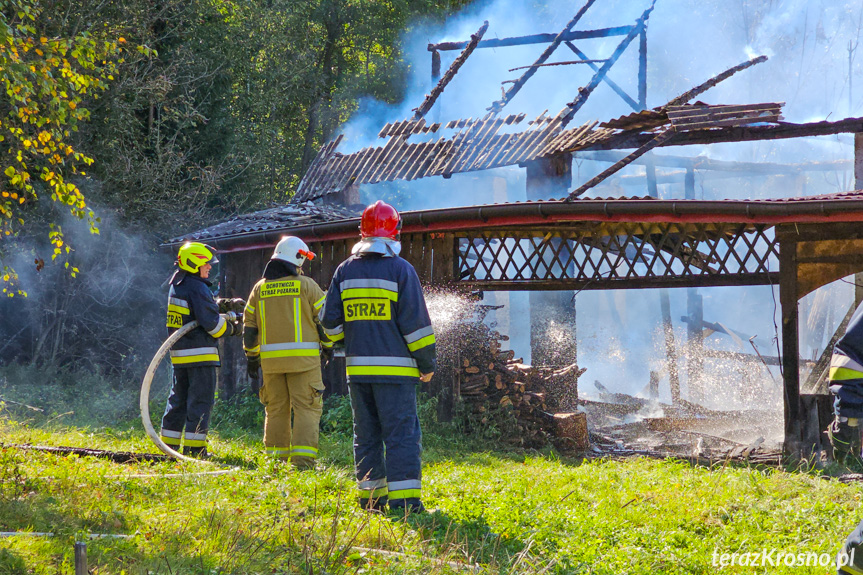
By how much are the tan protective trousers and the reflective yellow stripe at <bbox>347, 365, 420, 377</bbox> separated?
151 cm

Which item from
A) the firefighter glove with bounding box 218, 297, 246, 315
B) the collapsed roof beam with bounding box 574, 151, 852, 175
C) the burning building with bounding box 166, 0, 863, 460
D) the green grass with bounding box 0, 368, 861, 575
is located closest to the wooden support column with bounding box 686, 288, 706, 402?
the collapsed roof beam with bounding box 574, 151, 852, 175

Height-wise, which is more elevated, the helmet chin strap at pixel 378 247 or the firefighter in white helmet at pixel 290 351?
the helmet chin strap at pixel 378 247

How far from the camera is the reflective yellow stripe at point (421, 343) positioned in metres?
5.11

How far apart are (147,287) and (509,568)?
14.1 meters

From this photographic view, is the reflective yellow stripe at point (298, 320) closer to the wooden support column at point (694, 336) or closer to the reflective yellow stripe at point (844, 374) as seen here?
the reflective yellow stripe at point (844, 374)

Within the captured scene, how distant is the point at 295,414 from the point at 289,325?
79 centimetres

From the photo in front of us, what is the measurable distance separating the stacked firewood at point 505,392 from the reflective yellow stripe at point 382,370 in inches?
201

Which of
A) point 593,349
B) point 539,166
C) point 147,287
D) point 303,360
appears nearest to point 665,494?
point 303,360

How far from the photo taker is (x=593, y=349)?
3247 cm

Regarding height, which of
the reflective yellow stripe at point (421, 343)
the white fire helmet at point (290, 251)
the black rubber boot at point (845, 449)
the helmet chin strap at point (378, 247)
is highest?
the white fire helmet at point (290, 251)

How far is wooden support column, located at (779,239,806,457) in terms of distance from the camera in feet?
29.5

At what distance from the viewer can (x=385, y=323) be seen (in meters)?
5.19

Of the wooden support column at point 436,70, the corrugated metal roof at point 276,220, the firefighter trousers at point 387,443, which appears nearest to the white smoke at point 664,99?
the wooden support column at point 436,70

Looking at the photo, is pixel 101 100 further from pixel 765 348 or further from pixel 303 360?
pixel 765 348
